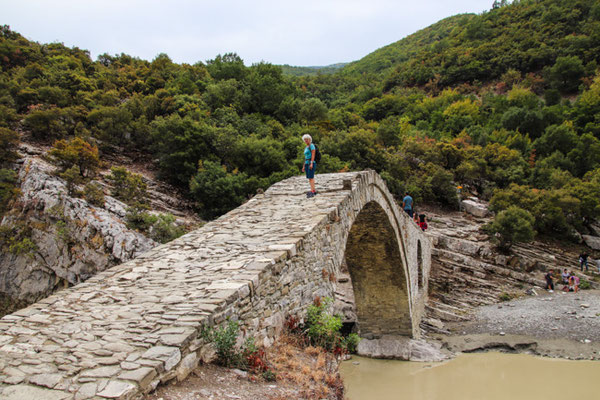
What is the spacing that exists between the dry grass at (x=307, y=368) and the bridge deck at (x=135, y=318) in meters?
0.85

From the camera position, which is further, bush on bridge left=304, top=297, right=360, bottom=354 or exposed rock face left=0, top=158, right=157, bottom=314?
exposed rock face left=0, top=158, right=157, bottom=314

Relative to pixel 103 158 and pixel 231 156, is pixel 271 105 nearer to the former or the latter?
pixel 231 156

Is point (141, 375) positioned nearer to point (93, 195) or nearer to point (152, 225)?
point (152, 225)

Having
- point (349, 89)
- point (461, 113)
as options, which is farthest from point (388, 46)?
point (461, 113)

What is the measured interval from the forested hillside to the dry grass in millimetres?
14532

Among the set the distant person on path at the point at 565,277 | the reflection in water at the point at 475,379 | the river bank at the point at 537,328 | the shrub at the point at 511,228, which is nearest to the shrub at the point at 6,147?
the reflection in water at the point at 475,379

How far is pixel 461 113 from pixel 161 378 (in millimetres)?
52626

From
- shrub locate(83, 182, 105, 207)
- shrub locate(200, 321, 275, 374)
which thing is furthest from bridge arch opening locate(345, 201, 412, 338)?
shrub locate(83, 182, 105, 207)

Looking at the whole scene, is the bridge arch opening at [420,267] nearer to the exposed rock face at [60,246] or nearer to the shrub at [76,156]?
the exposed rock face at [60,246]

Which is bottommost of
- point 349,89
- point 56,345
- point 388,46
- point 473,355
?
point 473,355

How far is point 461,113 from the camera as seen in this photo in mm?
48250

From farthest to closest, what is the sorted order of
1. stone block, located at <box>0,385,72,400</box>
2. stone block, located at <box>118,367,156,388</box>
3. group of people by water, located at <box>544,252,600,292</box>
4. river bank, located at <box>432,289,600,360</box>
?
group of people by water, located at <box>544,252,600,292</box> < river bank, located at <box>432,289,600,360</box> < stone block, located at <box>118,367,156,388</box> < stone block, located at <box>0,385,72,400</box>

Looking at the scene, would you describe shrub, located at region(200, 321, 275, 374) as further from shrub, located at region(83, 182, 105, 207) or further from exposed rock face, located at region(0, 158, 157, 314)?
shrub, located at region(83, 182, 105, 207)

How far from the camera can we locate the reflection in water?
32.7ft
